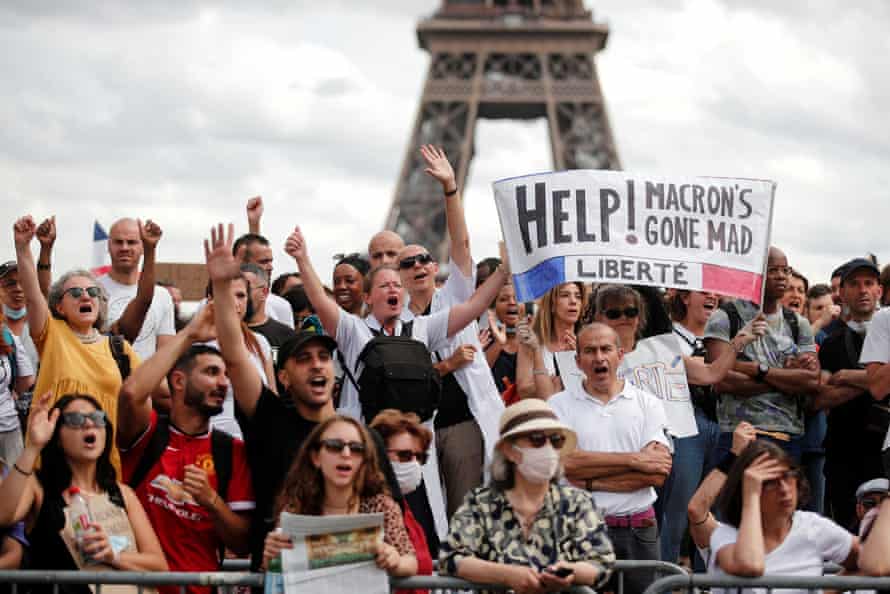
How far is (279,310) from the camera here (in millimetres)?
9656

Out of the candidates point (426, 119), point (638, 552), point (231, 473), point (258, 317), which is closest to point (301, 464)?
point (231, 473)

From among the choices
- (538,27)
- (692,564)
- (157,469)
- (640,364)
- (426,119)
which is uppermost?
(538,27)

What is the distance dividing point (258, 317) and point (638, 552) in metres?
2.87

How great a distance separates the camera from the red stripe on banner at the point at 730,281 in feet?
26.6

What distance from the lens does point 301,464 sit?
19.9 feet

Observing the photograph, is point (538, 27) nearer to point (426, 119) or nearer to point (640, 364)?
point (426, 119)

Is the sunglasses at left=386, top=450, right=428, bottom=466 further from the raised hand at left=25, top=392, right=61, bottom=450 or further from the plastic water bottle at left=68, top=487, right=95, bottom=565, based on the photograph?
the raised hand at left=25, top=392, right=61, bottom=450

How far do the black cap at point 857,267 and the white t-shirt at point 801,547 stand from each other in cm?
373

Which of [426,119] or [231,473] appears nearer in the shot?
[231,473]

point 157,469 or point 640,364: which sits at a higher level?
point 640,364

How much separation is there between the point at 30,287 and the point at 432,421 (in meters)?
2.25

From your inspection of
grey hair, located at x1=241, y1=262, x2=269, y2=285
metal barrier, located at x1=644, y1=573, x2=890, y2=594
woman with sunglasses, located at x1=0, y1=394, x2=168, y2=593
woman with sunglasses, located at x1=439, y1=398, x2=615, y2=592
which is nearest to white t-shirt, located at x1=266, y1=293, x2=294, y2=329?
grey hair, located at x1=241, y1=262, x2=269, y2=285

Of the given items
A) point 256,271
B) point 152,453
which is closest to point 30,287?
point 152,453

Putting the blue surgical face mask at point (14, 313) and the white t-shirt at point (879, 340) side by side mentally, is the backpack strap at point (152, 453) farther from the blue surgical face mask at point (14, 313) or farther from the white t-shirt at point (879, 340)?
the white t-shirt at point (879, 340)
